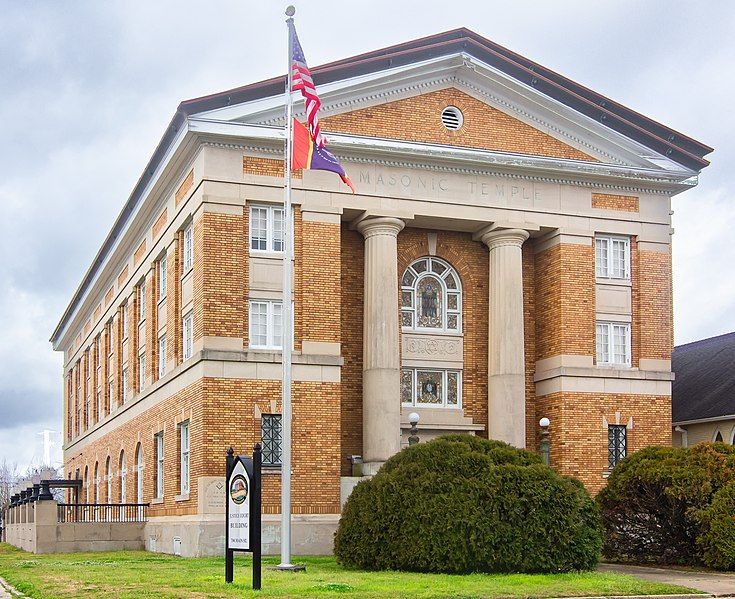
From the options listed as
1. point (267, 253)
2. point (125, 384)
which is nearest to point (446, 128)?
point (267, 253)

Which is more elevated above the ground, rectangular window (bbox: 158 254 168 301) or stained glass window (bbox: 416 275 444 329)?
rectangular window (bbox: 158 254 168 301)

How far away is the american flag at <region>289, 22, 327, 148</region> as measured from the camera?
77.2 feet

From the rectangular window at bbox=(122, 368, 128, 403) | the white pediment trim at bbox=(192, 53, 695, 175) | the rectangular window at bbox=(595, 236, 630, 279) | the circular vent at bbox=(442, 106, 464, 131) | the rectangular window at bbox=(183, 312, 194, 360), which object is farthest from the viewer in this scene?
the rectangular window at bbox=(122, 368, 128, 403)

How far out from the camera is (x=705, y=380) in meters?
41.6

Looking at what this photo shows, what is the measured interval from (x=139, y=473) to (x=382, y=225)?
13.9 meters

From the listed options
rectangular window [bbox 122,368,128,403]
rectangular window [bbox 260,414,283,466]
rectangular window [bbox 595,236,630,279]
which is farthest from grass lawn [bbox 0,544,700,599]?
rectangular window [bbox 122,368,128,403]

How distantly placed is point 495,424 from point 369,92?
1020cm

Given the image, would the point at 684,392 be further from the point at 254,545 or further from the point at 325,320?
the point at 254,545

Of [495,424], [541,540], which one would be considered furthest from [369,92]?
[541,540]

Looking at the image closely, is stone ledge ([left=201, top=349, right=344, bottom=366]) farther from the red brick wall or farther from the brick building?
the red brick wall

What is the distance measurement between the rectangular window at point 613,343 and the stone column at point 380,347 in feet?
20.4

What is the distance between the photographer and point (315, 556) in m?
28.9

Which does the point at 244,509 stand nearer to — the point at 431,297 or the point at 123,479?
the point at 431,297

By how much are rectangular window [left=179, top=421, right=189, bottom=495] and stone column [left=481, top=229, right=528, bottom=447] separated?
28.9 ft
